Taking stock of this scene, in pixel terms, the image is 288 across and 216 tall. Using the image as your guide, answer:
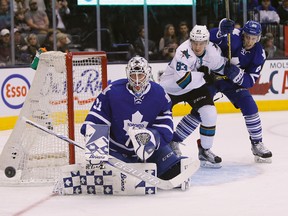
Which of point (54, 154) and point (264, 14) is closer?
point (54, 154)

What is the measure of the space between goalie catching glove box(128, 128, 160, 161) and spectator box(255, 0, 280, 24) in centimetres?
580

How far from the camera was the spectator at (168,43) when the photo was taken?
9.16 meters

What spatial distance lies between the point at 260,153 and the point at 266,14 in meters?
4.71

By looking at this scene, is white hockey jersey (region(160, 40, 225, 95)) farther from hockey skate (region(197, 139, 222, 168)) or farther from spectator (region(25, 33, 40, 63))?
spectator (region(25, 33, 40, 63))

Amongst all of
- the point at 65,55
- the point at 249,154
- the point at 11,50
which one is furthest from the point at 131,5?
the point at 65,55

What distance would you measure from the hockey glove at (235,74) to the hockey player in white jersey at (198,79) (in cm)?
7

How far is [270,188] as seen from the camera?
4.35 metres

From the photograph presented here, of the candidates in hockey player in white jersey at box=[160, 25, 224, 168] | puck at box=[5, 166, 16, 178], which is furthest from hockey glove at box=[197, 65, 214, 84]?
puck at box=[5, 166, 16, 178]

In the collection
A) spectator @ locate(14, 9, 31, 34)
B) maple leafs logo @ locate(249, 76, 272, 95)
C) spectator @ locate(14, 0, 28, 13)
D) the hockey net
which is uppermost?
spectator @ locate(14, 0, 28, 13)

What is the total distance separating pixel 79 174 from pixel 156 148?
0.43 m

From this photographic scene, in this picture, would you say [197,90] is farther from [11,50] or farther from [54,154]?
[11,50]

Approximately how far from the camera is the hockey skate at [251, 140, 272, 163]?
5.29 meters

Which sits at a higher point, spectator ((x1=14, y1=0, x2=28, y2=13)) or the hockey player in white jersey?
spectator ((x1=14, y1=0, x2=28, y2=13))

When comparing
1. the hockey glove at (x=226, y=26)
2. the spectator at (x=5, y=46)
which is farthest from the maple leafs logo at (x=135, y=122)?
the spectator at (x=5, y=46)
